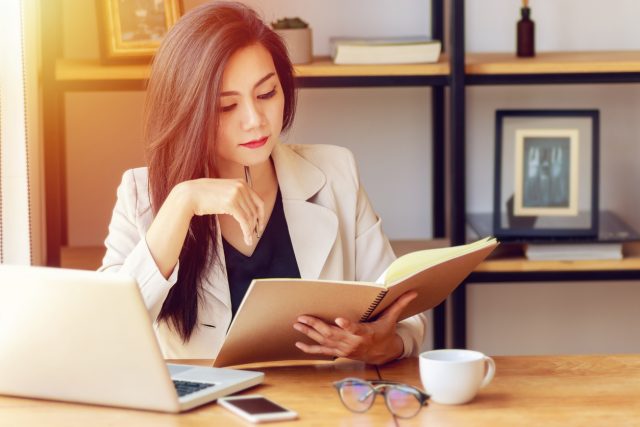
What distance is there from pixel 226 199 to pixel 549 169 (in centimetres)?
116

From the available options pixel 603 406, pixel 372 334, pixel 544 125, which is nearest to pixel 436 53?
pixel 544 125

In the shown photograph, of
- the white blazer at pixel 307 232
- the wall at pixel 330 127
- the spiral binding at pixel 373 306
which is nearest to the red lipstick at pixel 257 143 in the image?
the white blazer at pixel 307 232

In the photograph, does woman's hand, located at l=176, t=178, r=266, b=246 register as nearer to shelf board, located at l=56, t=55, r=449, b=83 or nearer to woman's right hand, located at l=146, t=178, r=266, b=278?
woman's right hand, located at l=146, t=178, r=266, b=278

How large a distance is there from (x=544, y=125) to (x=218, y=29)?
3.56 feet

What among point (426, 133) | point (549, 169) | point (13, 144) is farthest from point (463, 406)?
point (426, 133)

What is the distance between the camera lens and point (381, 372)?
1.56 meters

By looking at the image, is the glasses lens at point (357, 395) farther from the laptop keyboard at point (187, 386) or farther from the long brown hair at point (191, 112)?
the long brown hair at point (191, 112)

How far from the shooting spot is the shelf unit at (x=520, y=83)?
2.52 meters

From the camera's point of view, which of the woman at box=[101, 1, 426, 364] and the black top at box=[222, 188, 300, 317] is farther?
the black top at box=[222, 188, 300, 317]

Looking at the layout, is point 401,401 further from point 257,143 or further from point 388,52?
point 388,52

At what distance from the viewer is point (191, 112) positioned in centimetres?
183

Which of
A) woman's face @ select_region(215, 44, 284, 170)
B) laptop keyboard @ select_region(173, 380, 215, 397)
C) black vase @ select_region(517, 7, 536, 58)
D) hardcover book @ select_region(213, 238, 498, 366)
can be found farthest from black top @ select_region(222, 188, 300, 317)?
black vase @ select_region(517, 7, 536, 58)

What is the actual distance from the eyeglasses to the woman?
0.77ft

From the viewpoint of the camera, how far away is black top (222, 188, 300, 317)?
1962 mm
